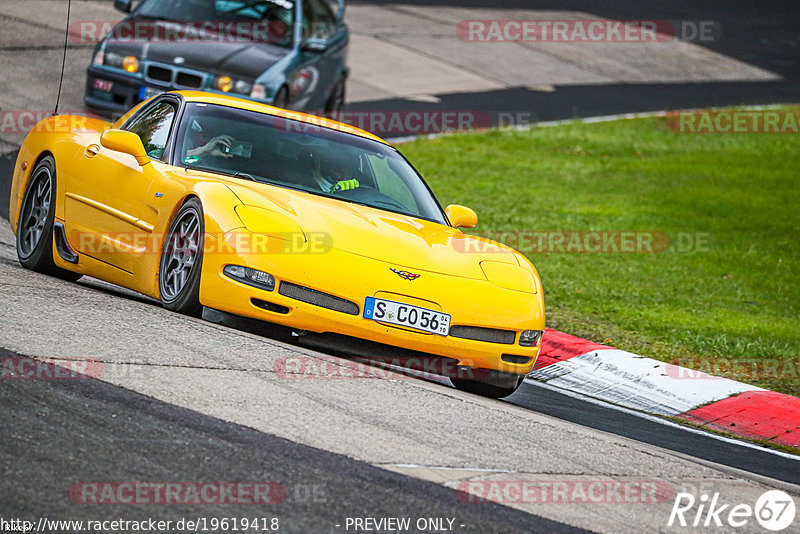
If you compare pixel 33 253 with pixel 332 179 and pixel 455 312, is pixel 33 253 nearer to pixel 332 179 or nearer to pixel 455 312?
pixel 332 179

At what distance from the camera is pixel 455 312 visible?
660 cm

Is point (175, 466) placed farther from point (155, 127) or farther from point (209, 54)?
point (209, 54)

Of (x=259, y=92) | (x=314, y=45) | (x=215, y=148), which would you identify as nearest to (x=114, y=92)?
(x=259, y=92)

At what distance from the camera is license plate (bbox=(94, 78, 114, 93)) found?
1379 cm

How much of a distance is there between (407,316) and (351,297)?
32cm

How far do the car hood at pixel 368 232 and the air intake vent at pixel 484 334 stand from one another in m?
0.33

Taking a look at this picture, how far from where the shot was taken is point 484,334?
22.0 ft

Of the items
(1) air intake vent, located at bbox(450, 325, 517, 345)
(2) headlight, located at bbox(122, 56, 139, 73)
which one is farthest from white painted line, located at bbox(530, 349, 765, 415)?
(2) headlight, located at bbox(122, 56, 139, 73)

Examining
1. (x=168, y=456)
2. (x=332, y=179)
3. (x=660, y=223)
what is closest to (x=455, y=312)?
(x=332, y=179)

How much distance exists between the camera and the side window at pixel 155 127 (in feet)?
25.6

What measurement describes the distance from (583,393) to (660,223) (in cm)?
669

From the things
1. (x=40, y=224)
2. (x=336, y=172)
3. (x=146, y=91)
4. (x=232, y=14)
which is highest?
(x=232, y=14)

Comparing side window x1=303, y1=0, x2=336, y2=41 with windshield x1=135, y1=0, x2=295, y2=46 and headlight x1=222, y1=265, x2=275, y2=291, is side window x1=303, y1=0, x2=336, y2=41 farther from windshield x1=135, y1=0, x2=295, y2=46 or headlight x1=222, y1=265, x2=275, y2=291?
headlight x1=222, y1=265, x2=275, y2=291

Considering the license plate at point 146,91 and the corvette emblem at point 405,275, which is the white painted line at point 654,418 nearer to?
the corvette emblem at point 405,275
